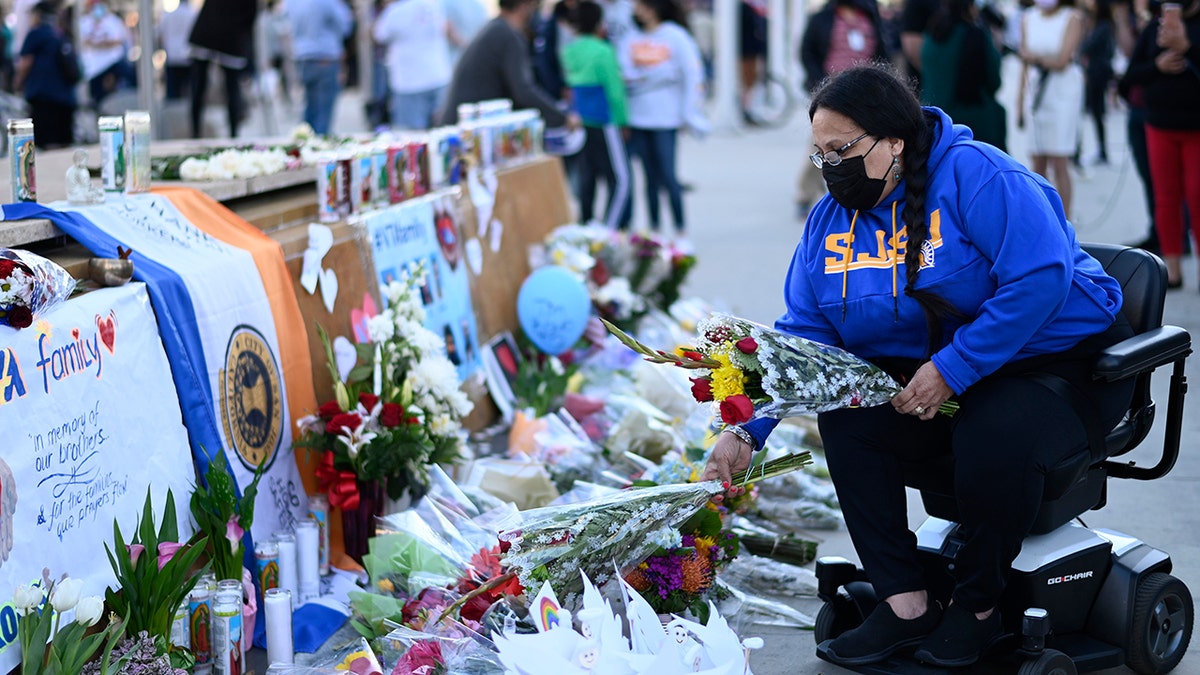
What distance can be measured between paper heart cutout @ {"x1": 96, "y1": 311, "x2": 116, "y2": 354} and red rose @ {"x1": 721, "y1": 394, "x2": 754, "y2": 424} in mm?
1487

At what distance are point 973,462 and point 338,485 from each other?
187cm

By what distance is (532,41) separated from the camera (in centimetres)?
1263

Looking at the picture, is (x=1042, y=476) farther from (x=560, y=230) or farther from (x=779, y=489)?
(x=560, y=230)

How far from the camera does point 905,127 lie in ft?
9.93

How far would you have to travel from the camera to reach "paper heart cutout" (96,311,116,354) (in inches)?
125

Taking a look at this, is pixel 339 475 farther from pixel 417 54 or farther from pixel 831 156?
pixel 417 54

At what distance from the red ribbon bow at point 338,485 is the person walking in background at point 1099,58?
393 inches

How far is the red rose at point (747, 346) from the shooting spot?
293cm

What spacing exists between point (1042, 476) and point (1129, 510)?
1.74 metres

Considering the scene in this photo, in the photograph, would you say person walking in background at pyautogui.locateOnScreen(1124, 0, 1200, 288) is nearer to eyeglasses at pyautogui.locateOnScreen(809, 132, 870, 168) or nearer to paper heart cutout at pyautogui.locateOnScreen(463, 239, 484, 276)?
paper heart cutout at pyautogui.locateOnScreen(463, 239, 484, 276)

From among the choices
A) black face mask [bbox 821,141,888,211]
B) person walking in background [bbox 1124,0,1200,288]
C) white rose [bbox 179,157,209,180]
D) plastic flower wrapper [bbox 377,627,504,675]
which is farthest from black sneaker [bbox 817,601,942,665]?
person walking in background [bbox 1124,0,1200,288]

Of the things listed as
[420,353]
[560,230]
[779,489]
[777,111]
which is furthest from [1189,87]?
[777,111]

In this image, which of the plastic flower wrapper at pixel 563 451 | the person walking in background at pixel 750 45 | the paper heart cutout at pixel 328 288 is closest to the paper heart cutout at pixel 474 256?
the plastic flower wrapper at pixel 563 451

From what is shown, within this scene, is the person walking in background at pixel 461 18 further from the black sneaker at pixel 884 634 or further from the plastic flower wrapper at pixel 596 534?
the black sneaker at pixel 884 634
